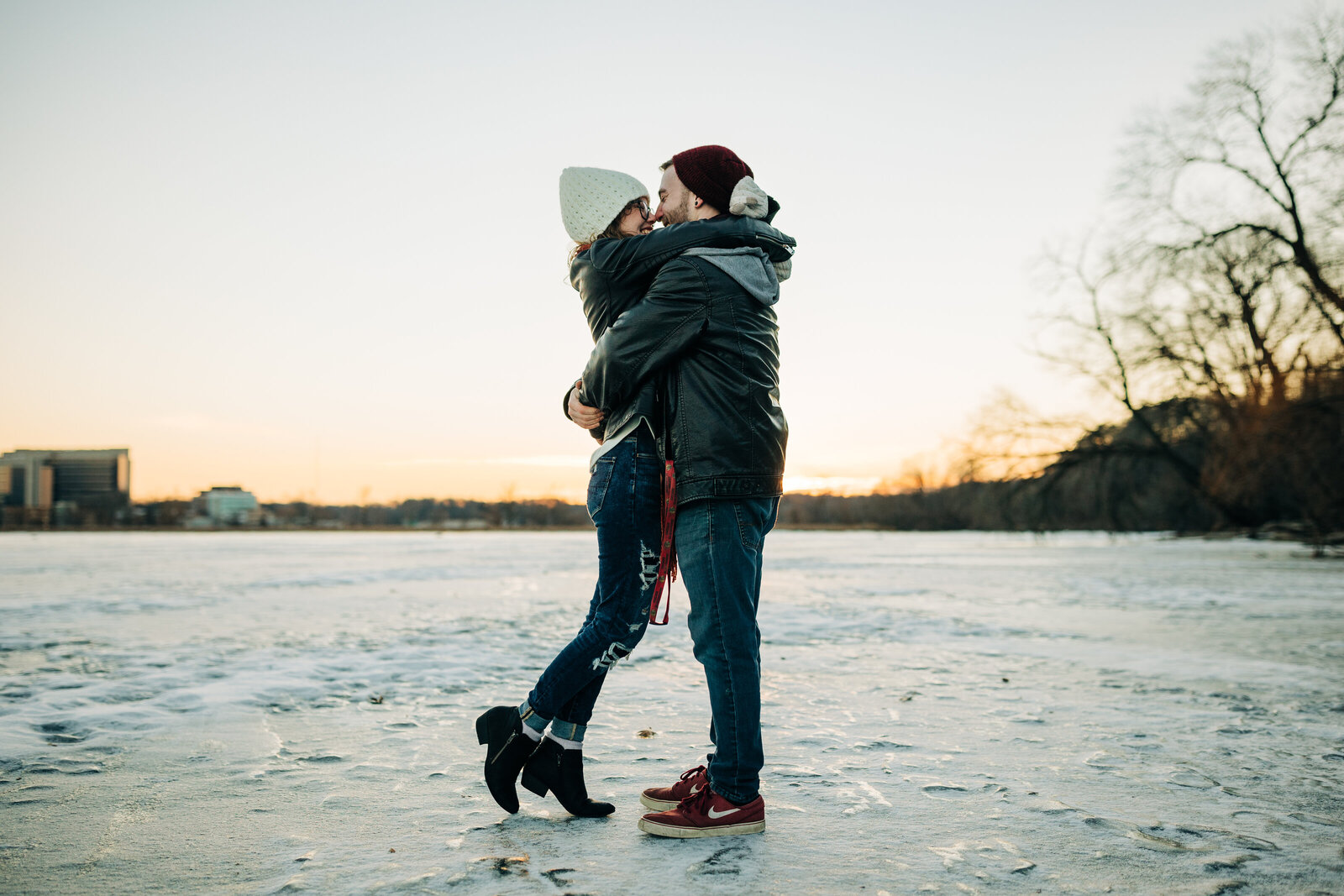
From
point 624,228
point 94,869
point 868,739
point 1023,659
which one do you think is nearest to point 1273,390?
point 1023,659

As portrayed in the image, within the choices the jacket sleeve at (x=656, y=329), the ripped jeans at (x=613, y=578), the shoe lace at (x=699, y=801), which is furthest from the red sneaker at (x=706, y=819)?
the jacket sleeve at (x=656, y=329)

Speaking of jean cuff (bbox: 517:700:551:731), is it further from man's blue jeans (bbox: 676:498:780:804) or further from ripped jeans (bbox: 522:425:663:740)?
man's blue jeans (bbox: 676:498:780:804)

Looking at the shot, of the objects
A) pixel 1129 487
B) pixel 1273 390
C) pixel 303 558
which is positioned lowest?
pixel 303 558

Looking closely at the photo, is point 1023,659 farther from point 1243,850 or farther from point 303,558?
point 303,558

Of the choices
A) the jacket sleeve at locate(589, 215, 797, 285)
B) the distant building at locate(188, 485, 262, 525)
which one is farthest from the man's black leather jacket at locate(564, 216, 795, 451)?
the distant building at locate(188, 485, 262, 525)

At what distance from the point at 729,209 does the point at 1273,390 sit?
1763 centimetres

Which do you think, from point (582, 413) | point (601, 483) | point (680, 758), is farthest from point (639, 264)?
point (680, 758)

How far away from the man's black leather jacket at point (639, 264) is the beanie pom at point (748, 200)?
2 centimetres

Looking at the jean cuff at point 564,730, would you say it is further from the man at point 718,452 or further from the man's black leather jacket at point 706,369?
the man's black leather jacket at point 706,369

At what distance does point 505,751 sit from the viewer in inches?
86.0

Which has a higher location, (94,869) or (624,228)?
(624,228)

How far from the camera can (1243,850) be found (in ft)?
6.38

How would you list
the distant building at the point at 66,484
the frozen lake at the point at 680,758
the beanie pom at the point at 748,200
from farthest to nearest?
the distant building at the point at 66,484 → the beanie pom at the point at 748,200 → the frozen lake at the point at 680,758

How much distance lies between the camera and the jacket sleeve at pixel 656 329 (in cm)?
205
